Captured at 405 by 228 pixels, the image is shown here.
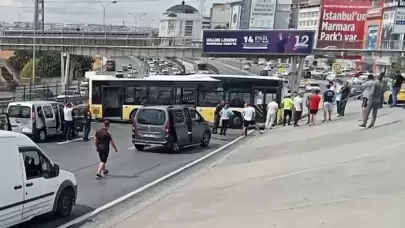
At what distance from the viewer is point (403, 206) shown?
8.98 meters

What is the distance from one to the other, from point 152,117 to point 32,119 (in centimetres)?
587

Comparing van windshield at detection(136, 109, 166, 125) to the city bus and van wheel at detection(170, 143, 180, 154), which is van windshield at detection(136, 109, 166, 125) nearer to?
van wheel at detection(170, 143, 180, 154)

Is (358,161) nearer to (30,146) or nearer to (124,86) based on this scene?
(30,146)

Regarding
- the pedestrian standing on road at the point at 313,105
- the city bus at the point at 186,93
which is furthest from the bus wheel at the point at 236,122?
the pedestrian standing on road at the point at 313,105

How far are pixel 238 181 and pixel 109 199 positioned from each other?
314 cm

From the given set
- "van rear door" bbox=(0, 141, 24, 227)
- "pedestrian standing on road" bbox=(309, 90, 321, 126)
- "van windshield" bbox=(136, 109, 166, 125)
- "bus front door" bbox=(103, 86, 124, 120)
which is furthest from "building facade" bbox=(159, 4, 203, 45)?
"van rear door" bbox=(0, 141, 24, 227)

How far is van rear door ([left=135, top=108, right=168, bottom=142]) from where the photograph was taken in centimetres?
1977

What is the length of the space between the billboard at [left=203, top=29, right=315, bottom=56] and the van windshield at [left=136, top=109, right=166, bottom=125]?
34920 mm

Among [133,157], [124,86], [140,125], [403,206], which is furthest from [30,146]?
[124,86]

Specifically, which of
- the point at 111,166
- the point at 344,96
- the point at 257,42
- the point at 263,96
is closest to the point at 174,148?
the point at 111,166

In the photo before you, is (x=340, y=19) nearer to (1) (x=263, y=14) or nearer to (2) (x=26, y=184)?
(1) (x=263, y=14)

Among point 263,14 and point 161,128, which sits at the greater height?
point 263,14

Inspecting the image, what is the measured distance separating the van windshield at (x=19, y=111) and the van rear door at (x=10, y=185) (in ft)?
47.8

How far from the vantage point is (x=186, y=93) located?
3114cm
